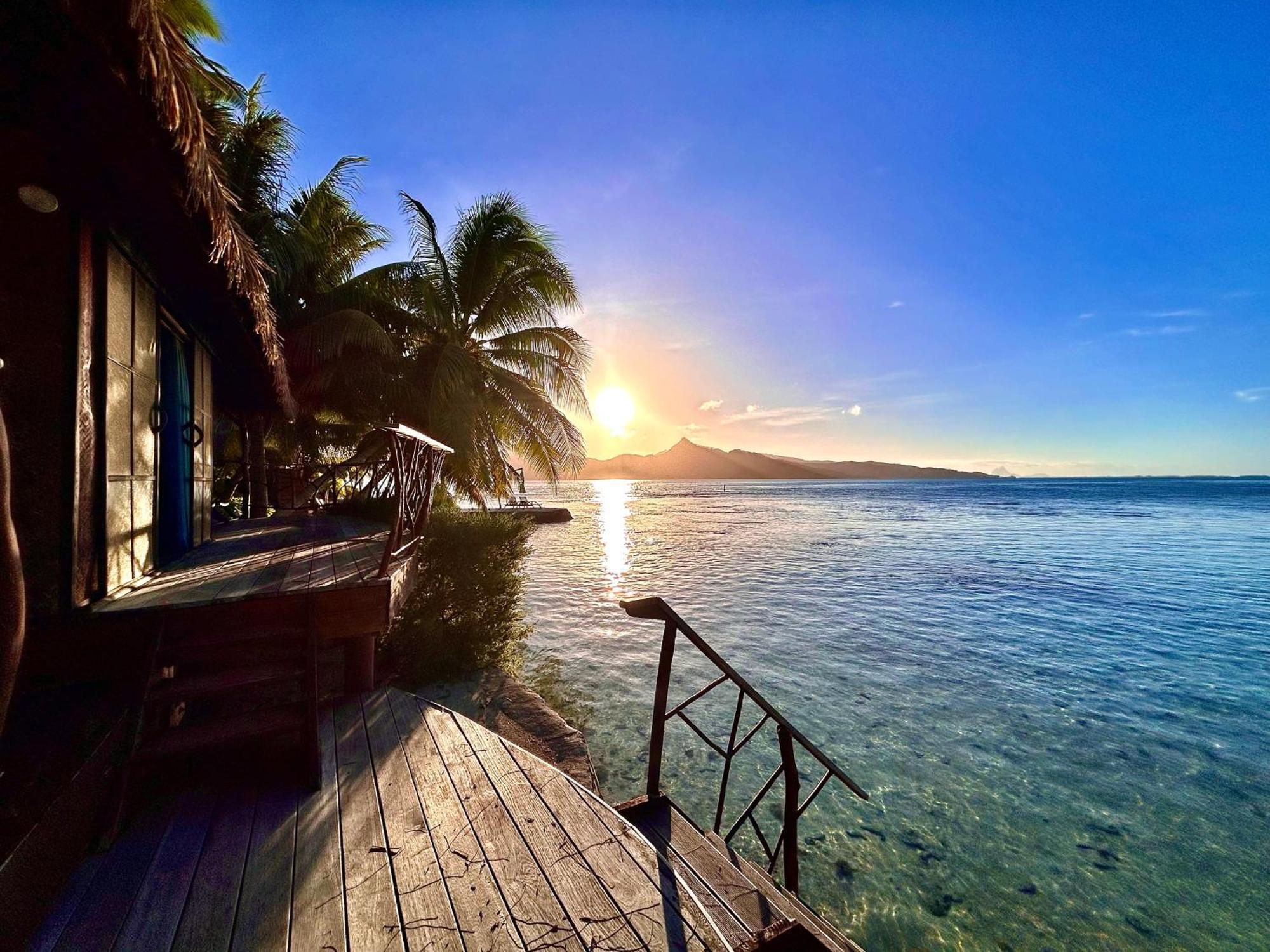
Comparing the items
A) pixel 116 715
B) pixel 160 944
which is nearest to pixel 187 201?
pixel 116 715

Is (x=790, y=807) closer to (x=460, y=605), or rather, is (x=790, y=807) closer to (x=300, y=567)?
(x=300, y=567)

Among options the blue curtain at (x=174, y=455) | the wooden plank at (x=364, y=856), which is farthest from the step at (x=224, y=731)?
the blue curtain at (x=174, y=455)

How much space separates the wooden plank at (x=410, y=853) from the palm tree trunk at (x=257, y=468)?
9787mm

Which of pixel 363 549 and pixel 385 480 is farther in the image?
pixel 385 480

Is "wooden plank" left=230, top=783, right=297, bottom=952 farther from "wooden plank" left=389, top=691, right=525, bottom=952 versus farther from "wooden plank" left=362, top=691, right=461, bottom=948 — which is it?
"wooden plank" left=389, top=691, right=525, bottom=952

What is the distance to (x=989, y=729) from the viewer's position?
6711mm

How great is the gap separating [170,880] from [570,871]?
1733 millimetres

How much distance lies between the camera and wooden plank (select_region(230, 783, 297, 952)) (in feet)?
6.27

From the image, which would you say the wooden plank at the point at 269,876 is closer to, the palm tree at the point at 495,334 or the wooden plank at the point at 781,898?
the wooden plank at the point at 781,898

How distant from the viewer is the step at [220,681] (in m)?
2.69

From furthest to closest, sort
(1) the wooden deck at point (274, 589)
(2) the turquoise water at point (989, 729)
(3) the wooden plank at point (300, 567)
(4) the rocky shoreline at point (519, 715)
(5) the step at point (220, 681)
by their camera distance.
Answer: (4) the rocky shoreline at point (519, 715) → (2) the turquoise water at point (989, 729) → (3) the wooden plank at point (300, 567) → (1) the wooden deck at point (274, 589) → (5) the step at point (220, 681)

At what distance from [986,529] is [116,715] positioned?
38.3 meters

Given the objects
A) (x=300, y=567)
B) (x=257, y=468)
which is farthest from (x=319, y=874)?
(x=257, y=468)

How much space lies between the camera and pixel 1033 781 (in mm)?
5598
